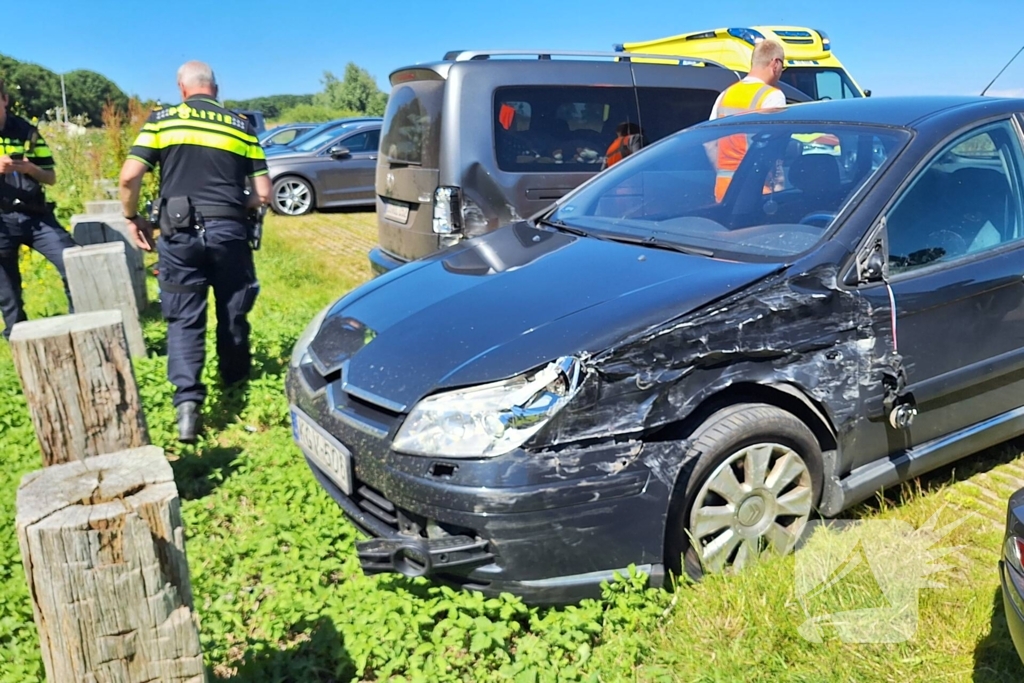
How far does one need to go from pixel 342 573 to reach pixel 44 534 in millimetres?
1498

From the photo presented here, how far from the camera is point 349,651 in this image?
2512 millimetres

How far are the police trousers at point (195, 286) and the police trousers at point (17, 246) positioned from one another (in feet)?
4.82

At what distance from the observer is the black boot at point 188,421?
410 centimetres

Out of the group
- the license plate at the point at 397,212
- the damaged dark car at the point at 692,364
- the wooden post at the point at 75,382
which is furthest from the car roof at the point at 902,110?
the wooden post at the point at 75,382

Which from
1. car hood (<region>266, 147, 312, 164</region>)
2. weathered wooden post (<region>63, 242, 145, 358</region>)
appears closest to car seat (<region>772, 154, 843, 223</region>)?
weathered wooden post (<region>63, 242, 145, 358</region>)

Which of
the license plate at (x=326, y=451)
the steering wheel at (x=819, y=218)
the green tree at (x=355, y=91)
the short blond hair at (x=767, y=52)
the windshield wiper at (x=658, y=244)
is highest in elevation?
the green tree at (x=355, y=91)

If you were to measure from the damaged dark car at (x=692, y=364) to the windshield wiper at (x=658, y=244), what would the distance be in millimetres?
28

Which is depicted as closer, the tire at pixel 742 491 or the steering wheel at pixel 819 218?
the tire at pixel 742 491

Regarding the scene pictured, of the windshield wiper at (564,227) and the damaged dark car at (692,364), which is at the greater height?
the windshield wiper at (564,227)

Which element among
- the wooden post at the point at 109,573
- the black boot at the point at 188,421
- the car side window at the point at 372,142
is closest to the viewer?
the wooden post at the point at 109,573

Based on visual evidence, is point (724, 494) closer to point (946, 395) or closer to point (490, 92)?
point (946, 395)

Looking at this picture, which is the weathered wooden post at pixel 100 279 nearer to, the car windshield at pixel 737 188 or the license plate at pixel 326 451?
the license plate at pixel 326 451

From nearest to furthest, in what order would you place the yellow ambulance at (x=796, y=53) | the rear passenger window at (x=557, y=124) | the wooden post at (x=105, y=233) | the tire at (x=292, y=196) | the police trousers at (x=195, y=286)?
the police trousers at (x=195, y=286) → the rear passenger window at (x=557, y=124) → the wooden post at (x=105, y=233) → the yellow ambulance at (x=796, y=53) → the tire at (x=292, y=196)

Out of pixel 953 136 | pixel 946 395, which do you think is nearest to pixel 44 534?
pixel 946 395
